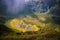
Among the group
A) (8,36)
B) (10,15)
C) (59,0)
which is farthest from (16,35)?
(59,0)

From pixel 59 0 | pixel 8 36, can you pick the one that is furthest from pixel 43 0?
pixel 8 36

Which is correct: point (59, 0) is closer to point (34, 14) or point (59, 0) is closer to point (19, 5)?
point (34, 14)

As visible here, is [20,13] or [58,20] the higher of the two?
[20,13]

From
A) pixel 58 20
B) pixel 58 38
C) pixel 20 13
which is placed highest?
pixel 20 13

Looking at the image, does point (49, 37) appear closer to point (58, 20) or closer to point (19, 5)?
point (58, 20)

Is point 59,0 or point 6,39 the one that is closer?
point 6,39

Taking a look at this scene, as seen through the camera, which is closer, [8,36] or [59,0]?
[8,36]

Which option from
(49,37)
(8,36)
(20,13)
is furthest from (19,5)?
(49,37)

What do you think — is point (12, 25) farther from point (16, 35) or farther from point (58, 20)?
point (58, 20)

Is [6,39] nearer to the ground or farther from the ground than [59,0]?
nearer to the ground
